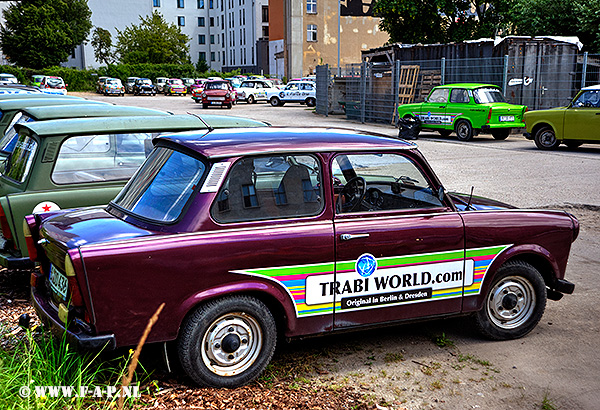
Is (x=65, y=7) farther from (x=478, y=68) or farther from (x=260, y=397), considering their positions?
(x=260, y=397)

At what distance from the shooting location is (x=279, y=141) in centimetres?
431

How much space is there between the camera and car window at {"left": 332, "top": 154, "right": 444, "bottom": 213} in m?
4.52

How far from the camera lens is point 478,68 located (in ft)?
75.8

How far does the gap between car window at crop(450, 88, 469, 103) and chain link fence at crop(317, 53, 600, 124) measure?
2906mm

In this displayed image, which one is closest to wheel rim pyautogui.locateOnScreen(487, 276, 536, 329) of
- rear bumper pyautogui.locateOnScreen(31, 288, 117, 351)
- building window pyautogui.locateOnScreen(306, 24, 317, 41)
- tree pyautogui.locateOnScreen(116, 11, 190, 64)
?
rear bumper pyautogui.locateOnScreen(31, 288, 117, 351)

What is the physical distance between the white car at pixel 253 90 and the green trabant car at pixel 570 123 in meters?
30.9

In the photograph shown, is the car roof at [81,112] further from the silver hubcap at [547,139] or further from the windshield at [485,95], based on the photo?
the windshield at [485,95]

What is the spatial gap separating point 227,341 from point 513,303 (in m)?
2.33

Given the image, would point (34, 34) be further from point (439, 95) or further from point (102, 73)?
point (439, 95)

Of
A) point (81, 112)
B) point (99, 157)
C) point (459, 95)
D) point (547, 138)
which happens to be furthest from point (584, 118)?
point (99, 157)

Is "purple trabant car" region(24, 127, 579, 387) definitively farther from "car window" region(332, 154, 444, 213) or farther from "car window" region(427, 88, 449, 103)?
"car window" region(427, 88, 449, 103)

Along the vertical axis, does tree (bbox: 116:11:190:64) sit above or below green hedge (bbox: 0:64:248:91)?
above

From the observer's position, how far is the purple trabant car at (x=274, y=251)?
146 inches

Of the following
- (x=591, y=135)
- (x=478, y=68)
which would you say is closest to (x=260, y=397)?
(x=591, y=135)
